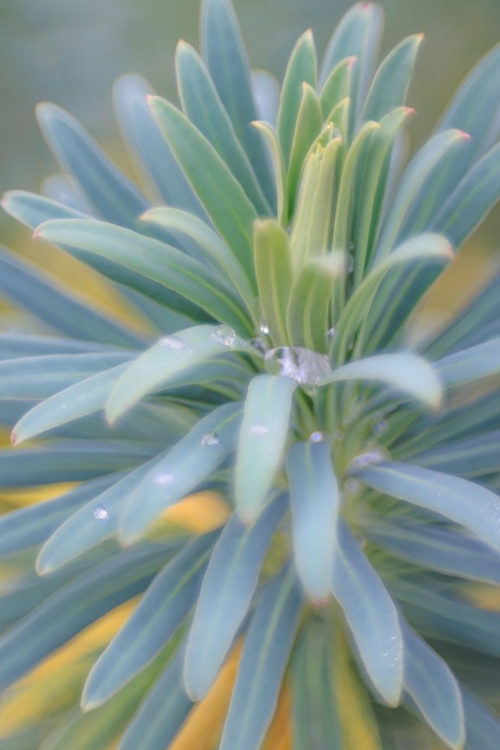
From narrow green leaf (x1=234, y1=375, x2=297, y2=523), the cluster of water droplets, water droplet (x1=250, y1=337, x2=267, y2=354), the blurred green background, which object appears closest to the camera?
narrow green leaf (x1=234, y1=375, x2=297, y2=523)

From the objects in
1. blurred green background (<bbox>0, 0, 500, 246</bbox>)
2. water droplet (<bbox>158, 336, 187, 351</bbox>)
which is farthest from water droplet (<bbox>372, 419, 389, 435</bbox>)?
blurred green background (<bbox>0, 0, 500, 246</bbox>)

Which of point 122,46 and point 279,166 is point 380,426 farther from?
point 122,46

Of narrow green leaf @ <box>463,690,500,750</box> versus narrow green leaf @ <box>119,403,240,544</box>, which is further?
narrow green leaf @ <box>463,690,500,750</box>

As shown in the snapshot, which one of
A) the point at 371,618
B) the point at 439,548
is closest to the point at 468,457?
the point at 439,548

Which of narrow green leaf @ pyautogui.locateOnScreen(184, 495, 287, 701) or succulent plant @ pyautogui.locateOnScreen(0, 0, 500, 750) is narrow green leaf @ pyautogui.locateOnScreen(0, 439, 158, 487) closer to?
succulent plant @ pyautogui.locateOnScreen(0, 0, 500, 750)

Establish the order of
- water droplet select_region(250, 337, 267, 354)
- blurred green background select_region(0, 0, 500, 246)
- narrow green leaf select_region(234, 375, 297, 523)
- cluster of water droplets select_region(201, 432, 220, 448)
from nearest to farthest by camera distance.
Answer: narrow green leaf select_region(234, 375, 297, 523) → cluster of water droplets select_region(201, 432, 220, 448) → water droplet select_region(250, 337, 267, 354) → blurred green background select_region(0, 0, 500, 246)

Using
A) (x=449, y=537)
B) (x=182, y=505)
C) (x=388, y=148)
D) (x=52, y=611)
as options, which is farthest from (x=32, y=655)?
(x=388, y=148)

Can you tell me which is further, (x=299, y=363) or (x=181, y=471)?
(x=299, y=363)
